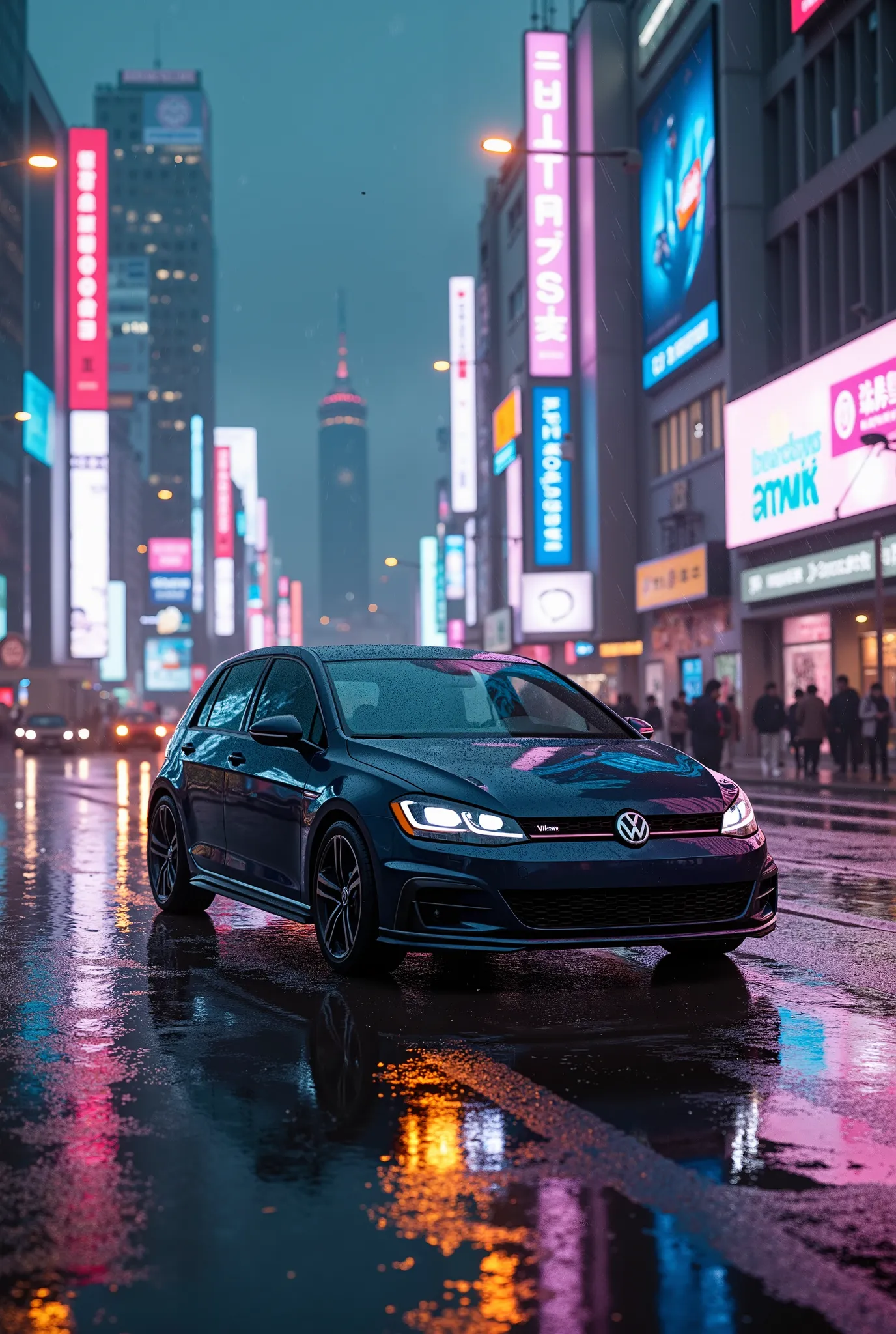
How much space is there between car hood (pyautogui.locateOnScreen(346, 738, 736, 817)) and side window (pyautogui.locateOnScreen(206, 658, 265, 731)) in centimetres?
163

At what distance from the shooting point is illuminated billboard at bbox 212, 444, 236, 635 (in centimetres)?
18850

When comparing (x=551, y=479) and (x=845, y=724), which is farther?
(x=551, y=479)

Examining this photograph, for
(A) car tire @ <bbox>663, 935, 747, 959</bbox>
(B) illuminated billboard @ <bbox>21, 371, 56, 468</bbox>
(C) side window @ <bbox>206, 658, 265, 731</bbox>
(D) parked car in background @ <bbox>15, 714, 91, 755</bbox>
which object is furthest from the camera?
(B) illuminated billboard @ <bbox>21, 371, 56, 468</bbox>

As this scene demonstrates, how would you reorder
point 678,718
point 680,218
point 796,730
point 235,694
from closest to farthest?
point 235,694 → point 796,730 → point 678,718 → point 680,218

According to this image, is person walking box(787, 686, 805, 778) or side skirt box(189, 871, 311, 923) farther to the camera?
person walking box(787, 686, 805, 778)

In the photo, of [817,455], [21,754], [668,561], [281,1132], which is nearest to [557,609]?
[668,561]

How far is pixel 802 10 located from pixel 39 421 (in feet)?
211

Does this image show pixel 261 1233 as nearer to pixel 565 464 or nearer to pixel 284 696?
pixel 284 696

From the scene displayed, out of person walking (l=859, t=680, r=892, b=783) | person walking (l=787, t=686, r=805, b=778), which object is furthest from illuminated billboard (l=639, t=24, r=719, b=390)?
person walking (l=859, t=680, r=892, b=783)

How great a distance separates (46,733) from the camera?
5662 centimetres

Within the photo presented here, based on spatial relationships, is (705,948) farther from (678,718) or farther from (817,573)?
(678,718)

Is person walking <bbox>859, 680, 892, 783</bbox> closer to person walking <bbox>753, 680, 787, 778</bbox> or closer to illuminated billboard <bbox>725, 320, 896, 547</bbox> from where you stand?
person walking <bbox>753, 680, 787, 778</bbox>

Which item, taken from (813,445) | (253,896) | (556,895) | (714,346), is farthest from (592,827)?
(714,346)

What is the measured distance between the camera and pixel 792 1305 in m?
3.47
